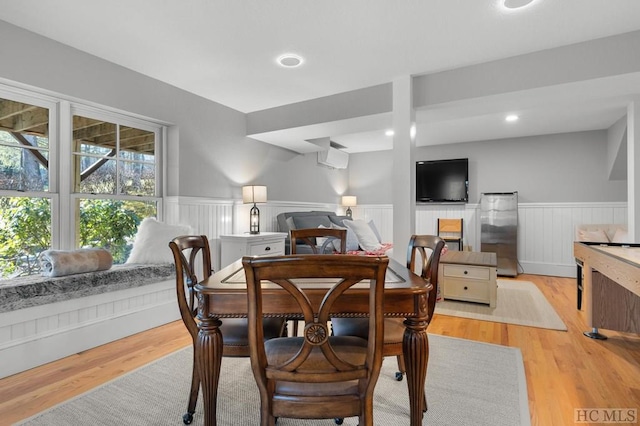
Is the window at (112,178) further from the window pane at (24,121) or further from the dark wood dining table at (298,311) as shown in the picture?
the dark wood dining table at (298,311)

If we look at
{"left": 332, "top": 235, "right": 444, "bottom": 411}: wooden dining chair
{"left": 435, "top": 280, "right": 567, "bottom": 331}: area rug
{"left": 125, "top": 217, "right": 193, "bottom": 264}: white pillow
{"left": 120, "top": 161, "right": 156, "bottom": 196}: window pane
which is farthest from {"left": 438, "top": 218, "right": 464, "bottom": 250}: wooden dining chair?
{"left": 120, "top": 161, "right": 156, "bottom": 196}: window pane

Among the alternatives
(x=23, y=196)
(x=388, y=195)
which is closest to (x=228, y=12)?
(x=23, y=196)

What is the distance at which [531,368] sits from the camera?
2.17m

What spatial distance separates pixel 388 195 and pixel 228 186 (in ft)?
11.6

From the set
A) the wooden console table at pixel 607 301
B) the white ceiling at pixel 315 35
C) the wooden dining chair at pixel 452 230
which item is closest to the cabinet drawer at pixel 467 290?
the wooden console table at pixel 607 301

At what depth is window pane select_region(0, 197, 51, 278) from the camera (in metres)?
2.41

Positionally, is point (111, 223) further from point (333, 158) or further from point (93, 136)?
point (333, 158)

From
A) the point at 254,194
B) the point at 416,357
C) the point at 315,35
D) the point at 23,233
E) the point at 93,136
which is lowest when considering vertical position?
the point at 416,357

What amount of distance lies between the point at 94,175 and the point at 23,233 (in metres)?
0.71

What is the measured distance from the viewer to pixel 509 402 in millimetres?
1771

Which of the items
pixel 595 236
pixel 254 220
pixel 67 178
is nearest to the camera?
pixel 67 178

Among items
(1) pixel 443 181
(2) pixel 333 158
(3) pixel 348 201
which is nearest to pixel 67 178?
(2) pixel 333 158

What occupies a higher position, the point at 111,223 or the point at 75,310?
the point at 111,223

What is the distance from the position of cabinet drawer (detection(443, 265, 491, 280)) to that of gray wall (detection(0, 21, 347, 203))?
101 inches
